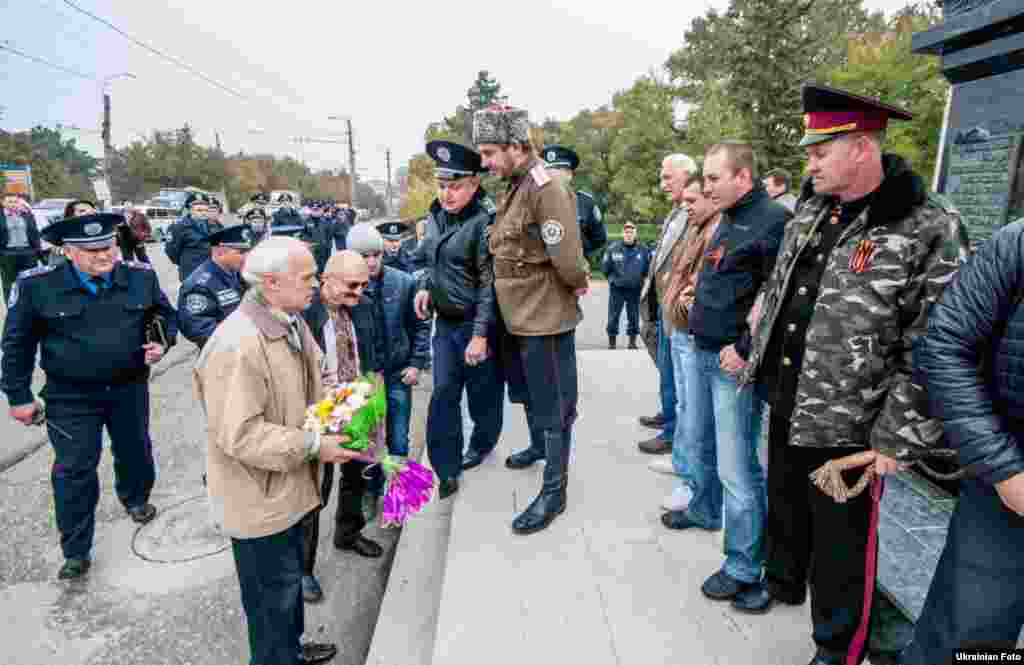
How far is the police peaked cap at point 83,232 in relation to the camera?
3273mm

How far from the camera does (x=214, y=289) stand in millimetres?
3895

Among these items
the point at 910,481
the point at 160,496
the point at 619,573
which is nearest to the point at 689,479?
the point at 619,573

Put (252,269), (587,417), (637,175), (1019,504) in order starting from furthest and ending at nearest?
(637,175), (587,417), (252,269), (1019,504)

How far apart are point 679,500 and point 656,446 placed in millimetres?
942

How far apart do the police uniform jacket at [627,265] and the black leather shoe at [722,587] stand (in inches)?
234

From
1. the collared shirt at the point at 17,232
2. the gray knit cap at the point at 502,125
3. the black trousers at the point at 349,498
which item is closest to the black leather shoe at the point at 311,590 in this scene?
the black trousers at the point at 349,498

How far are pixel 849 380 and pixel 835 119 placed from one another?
2.84 feet

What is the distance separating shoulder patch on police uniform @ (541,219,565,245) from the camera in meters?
2.87

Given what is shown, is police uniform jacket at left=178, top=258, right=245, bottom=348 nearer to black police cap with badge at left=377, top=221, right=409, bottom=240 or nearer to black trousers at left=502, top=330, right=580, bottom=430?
black trousers at left=502, top=330, right=580, bottom=430

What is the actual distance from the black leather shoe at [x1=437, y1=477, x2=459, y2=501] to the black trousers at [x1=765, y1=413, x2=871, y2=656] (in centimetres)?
206

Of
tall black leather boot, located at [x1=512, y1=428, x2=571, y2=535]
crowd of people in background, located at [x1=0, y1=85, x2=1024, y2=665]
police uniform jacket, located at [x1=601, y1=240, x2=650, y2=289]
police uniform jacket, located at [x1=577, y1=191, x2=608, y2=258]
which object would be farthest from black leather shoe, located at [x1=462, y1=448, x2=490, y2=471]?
police uniform jacket, located at [x1=601, y1=240, x2=650, y2=289]

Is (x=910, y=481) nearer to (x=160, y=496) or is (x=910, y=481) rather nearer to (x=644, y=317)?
(x=644, y=317)

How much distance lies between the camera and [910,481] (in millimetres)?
2656

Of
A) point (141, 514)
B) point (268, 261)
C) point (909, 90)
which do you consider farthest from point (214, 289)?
point (909, 90)
